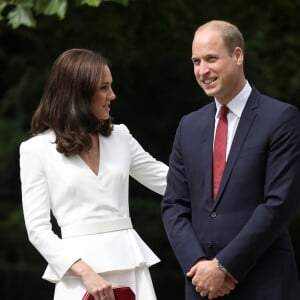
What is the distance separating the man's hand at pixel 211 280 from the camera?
185 inches

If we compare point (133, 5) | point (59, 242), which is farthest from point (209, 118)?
point (133, 5)

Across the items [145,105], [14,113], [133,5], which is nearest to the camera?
[133,5]

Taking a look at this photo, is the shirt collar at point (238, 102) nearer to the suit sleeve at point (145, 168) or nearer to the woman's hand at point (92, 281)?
the suit sleeve at point (145, 168)

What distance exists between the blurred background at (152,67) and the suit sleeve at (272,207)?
16.5 feet

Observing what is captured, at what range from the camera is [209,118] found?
502 cm

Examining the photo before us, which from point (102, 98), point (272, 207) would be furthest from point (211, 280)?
point (102, 98)

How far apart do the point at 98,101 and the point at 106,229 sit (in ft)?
Result: 1.95

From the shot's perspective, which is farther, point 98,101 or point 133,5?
point 133,5

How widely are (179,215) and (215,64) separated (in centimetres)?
69

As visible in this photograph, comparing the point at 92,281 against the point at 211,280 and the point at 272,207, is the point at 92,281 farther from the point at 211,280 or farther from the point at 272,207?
the point at 272,207

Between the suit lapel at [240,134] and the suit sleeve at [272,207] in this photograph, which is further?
the suit lapel at [240,134]

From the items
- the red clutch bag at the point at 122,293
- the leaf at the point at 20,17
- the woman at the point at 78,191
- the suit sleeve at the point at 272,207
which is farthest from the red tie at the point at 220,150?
the leaf at the point at 20,17

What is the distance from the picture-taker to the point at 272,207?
466cm

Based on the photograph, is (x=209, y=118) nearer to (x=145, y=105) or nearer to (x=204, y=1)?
(x=204, y=1)
